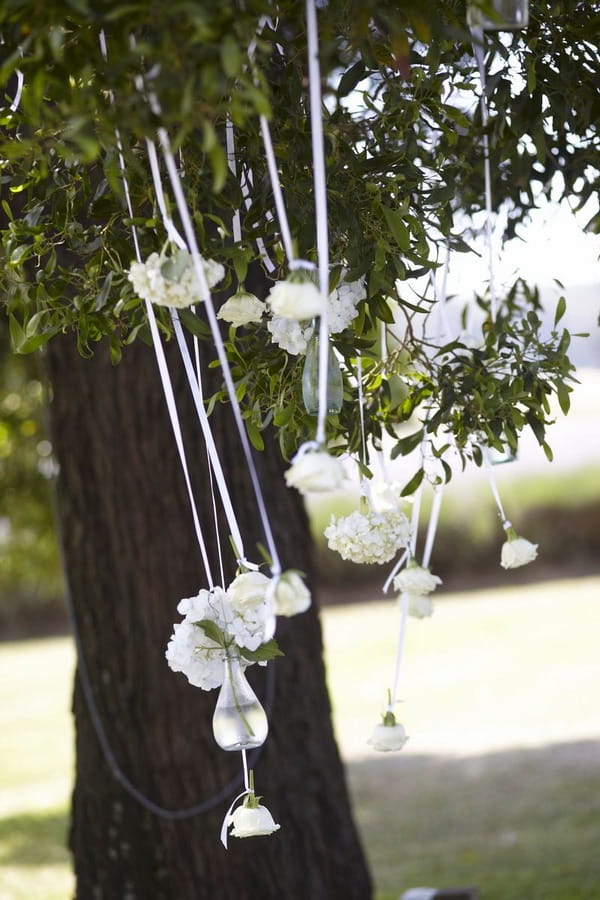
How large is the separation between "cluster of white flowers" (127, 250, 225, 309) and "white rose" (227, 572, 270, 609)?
0.93ft

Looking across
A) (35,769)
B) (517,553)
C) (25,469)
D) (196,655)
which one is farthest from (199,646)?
(35,769)

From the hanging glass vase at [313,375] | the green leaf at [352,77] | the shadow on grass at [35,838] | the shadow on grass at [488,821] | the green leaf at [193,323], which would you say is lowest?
the shadow on grass at [488,821]

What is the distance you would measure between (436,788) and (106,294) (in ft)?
14.0

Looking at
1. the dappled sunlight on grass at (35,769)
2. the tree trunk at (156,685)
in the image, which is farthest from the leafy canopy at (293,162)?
the dappled sunlight on grass at (35,769)

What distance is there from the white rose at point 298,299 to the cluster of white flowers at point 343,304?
28cm

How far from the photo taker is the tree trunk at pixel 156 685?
2328 millimetres

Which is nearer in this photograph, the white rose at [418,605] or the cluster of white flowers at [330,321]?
the cluster of white flowers at [330,321]

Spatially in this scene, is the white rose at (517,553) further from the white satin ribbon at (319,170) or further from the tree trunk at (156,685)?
the tree trunk at (156,685)

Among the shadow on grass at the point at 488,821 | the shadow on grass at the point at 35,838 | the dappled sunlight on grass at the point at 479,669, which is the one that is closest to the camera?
the shadow on grass at the point at 488,821

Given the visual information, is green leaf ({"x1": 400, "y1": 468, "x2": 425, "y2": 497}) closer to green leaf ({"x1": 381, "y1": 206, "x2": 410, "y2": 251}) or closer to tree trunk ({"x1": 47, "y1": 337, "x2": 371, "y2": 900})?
green leaf ({"x1": 381, "y1": 206, "x2": 410, "y2": 251})

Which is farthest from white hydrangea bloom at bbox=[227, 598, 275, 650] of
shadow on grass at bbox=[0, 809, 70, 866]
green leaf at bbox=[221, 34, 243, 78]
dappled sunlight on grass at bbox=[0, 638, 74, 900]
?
shadow on grass at bbox=[0, 809, 70, 866]

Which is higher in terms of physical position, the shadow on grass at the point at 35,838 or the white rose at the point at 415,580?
the white rose at the point at 415,580

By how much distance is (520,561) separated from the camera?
51.5 inches

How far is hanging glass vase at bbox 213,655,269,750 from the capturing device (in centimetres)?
112
